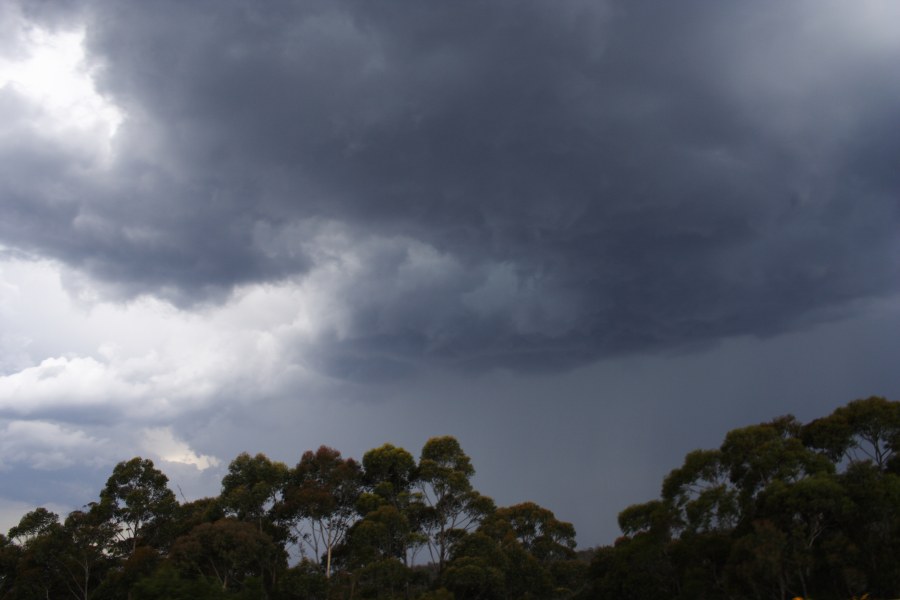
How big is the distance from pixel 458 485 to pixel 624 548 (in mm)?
13084

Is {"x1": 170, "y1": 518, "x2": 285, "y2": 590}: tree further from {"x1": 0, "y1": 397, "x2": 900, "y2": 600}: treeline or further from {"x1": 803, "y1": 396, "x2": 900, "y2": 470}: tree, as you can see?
{"x1": 803, "y1": 396, "x2": 900, "y2": 470}: tree

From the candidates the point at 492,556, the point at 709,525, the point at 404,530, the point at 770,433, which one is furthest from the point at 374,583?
the point at 770,433

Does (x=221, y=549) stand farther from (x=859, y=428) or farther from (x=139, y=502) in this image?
(x=859, y=428)

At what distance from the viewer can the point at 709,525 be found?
46.2m

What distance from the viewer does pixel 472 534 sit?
5234 centimetres

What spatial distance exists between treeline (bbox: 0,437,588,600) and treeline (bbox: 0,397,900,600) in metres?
0.14

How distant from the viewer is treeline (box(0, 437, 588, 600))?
48.2 m

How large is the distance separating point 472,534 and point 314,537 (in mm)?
12269

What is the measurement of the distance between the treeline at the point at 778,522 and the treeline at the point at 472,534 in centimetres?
11

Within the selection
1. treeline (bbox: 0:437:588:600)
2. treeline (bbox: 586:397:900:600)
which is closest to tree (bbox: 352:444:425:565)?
treeline (bbox: 0:437:588:600)

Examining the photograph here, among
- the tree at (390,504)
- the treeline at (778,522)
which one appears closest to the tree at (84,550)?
the tree at (390,504)

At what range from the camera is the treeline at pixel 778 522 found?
39438 mm

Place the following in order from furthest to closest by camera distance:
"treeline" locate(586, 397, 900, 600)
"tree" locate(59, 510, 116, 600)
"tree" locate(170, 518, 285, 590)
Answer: "tree" locate(59, 510, 116, 600), "tree" locate(170, 518, 285, 590), "treeline" locate(586, 397, 900, 600)

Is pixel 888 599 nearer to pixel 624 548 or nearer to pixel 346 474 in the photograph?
pixel 624 548
